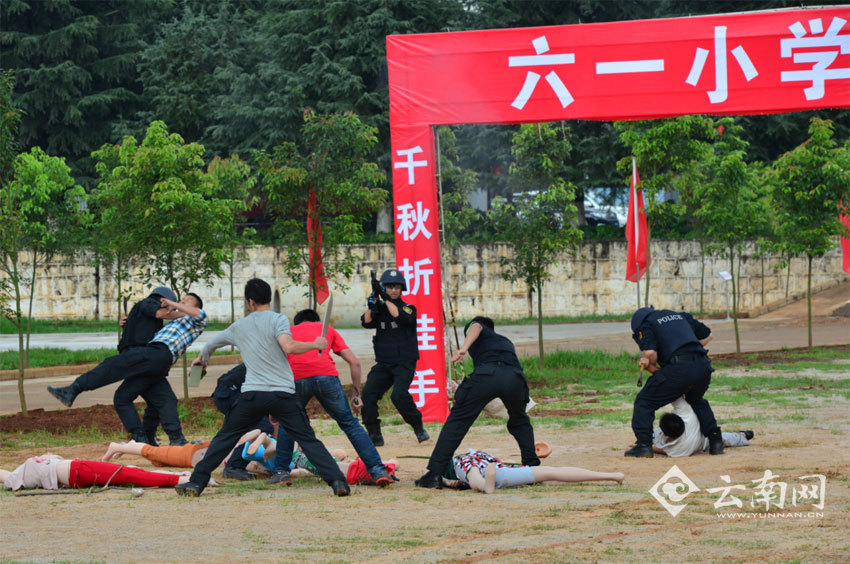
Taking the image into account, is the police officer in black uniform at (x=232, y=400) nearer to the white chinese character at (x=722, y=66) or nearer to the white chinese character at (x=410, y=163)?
the white chinese character at (x=410, y=163)

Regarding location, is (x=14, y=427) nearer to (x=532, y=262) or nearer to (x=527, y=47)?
(x=527, y=47)

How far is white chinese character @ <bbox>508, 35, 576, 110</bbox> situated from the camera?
13.5 m

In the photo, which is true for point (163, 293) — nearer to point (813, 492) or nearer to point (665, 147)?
point (813, 492)

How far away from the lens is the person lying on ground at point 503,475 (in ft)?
28.6

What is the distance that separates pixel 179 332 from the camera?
444 inches

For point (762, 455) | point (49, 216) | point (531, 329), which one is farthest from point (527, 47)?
point (531, 329)

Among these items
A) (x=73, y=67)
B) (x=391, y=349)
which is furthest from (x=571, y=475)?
(x=73, y=67)

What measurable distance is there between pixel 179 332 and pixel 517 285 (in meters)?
24.2

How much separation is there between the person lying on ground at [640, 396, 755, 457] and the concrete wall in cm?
2425

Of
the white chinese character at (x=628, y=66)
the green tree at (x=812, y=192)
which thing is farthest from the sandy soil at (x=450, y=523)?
the green tree at (x=812, y=192)

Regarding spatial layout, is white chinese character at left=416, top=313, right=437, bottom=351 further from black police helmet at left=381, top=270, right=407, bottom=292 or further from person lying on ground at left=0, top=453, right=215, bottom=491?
person lying on ground at left=0, top=453, right=215, bottom=491

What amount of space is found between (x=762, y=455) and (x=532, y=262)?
10.5 m

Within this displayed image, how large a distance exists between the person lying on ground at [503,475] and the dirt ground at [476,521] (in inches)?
3.7

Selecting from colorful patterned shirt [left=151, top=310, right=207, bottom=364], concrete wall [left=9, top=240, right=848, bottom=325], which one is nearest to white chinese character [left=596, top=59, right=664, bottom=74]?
colorful patterned shirt [left=151, top=310, right=207, bottom=364]
